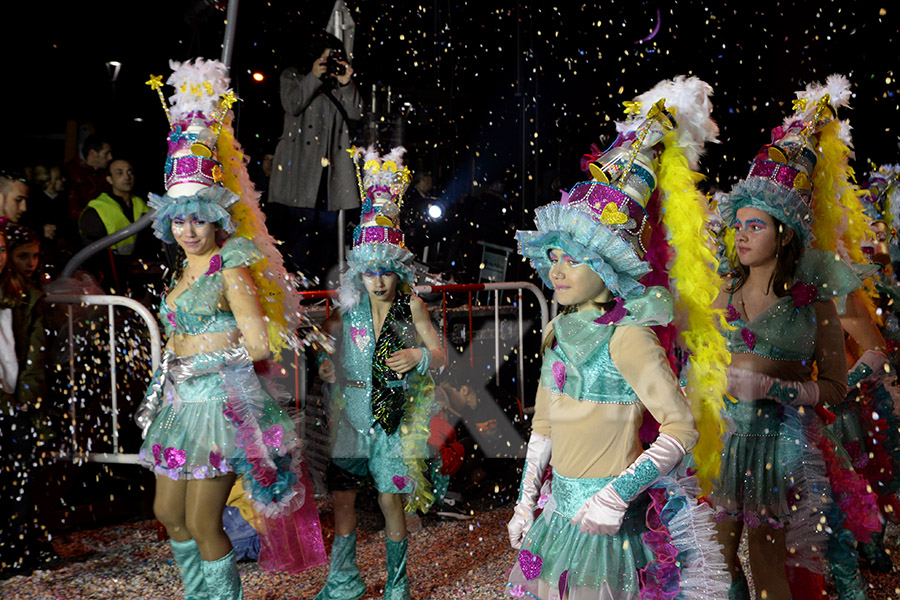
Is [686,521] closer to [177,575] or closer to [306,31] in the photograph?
[177,575]

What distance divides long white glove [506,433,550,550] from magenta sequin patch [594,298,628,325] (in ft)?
1.36

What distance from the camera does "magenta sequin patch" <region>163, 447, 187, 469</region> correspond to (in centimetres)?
280

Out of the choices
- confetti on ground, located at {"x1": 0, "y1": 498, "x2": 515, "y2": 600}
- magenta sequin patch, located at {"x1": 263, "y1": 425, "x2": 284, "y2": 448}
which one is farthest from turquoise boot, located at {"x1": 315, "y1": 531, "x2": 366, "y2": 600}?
magenta sequin patch, located at {"x1": 263, "y1": 425, "x2": 284, "y2": 448}

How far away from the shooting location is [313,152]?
5.76 m

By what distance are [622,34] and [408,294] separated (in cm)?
480

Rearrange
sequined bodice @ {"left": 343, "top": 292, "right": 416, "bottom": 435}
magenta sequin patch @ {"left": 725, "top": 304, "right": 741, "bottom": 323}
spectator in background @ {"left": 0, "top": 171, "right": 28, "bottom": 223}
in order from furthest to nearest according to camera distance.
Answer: spectator in background @ {"left": 0, "top": 171, "right": 28, "bottom": 223}, sequined bodice @ {"left": 343, "top": 292, "right": 416, "bottom": 435}, magenta sequin patch @ {"left": 725, "top": 304, "right": 741, "bottom": 323}

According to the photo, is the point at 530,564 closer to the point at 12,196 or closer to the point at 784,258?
the point at 784,258

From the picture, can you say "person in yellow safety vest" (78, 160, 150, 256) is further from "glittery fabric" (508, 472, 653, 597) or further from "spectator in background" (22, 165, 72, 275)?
"glittery fabric" (508, 472, 653, 597)

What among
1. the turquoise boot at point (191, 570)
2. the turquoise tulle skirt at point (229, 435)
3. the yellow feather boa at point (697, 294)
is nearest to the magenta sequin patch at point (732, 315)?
the yellow feather boa at point (697, 294)

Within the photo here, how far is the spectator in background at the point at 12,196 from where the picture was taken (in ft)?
12.9

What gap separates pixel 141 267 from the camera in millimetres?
5168

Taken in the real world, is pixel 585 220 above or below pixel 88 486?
above

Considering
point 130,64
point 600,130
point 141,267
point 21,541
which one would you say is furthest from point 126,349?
point 600,130

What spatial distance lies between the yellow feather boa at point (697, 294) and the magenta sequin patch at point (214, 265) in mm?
1630
